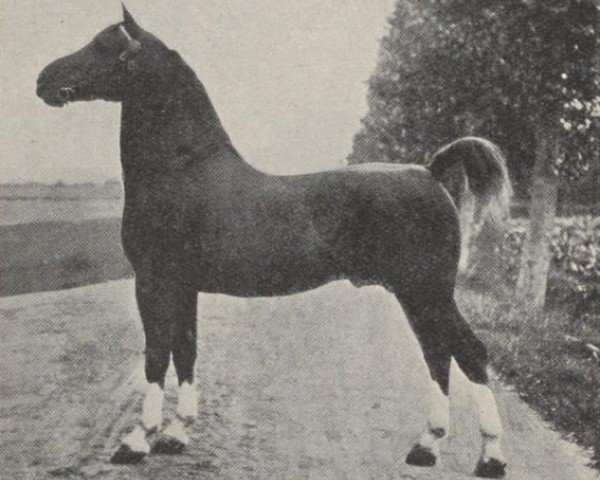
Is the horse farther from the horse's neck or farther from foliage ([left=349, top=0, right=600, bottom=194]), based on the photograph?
foliage ([left=349, top=0, right=600, bottom=194])

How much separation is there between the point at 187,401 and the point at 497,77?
366 cm

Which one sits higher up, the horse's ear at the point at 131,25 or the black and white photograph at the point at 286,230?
the horse's ear at the point at 131,25

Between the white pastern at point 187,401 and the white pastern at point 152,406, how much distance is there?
130 millimetres

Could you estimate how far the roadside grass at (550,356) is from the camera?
6.31 meters

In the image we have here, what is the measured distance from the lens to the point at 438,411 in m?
5.54

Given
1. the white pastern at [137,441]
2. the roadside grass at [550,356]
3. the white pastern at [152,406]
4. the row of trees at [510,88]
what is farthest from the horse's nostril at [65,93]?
the roadside grass at [550,356]

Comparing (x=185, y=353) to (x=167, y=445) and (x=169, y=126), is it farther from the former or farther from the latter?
(x=169, y=126)

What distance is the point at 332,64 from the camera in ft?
20.1

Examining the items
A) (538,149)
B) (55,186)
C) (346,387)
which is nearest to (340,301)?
(346,387)

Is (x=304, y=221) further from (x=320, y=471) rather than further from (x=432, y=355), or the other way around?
(x=320, y=471)

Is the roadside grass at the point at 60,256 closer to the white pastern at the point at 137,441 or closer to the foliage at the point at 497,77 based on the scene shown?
the white pastern at the point at 137,441

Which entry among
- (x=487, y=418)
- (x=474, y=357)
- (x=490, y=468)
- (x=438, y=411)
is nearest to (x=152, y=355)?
(x=438, y=411)

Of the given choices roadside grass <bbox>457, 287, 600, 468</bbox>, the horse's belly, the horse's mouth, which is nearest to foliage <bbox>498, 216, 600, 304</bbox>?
roadside grass <bbox>457, 287, 600, 468</bbox>

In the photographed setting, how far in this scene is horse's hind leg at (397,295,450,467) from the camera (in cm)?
539
